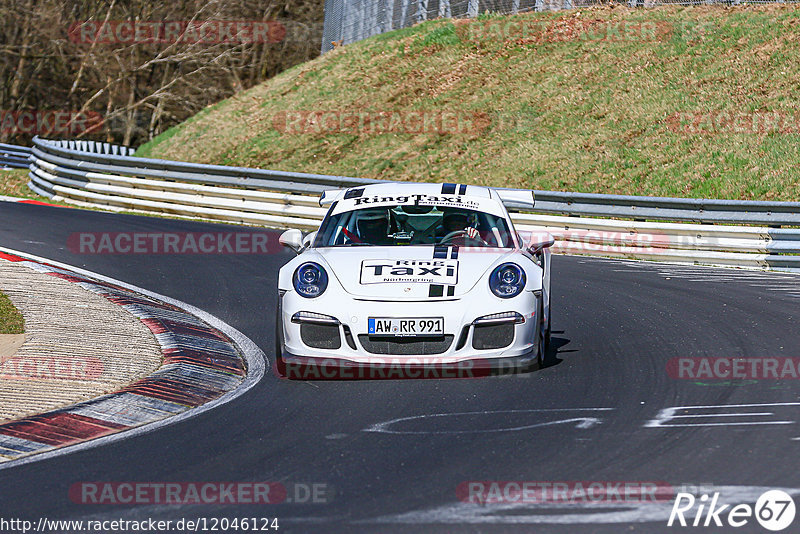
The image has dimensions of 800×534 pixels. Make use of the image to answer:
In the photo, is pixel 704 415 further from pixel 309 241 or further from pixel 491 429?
pixel 309 241

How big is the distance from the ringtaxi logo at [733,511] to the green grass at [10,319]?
19.4 ft

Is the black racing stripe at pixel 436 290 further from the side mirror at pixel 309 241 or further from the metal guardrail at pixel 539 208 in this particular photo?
the metal guardrail at pixel 539 208

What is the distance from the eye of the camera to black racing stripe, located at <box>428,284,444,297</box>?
739 cm

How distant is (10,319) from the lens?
30.7ft

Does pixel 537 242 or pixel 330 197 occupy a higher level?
pixel 330 197

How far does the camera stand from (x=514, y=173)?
2350 centimetres

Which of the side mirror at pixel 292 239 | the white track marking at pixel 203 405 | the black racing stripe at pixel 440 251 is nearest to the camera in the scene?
the white track marking at pixel 203 405

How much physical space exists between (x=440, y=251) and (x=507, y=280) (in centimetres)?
62

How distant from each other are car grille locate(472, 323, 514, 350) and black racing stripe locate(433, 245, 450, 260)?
71 cm

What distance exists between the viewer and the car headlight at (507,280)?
296 inches

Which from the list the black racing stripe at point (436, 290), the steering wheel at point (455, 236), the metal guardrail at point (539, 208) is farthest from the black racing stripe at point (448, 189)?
the metal guardrail at point (539, 208)

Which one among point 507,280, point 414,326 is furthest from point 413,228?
point 414,326

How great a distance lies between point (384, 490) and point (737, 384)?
3250mm

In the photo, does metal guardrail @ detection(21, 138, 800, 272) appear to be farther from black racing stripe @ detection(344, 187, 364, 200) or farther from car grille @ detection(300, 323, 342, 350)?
car grille @ detection(300, 323, 342, 350)
